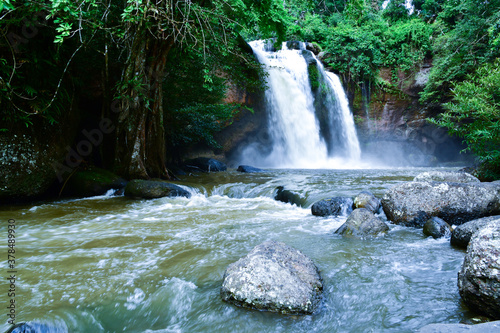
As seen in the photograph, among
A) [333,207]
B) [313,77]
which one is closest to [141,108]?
[333,207]

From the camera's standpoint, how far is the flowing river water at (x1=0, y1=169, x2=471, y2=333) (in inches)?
88.8

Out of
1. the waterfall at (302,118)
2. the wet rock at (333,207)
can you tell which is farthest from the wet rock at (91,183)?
the waterfall at (302,118)

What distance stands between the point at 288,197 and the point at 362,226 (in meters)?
2.94

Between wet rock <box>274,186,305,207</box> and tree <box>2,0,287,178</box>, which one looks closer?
wet rock <box>274,186,305,207</box>

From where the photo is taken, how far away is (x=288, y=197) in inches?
278

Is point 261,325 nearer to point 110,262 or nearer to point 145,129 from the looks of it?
point 110,262

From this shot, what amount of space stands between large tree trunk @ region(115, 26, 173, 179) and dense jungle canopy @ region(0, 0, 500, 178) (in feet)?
0.09

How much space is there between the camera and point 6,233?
4.32 meters

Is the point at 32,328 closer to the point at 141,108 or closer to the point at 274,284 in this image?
the point at 274,284

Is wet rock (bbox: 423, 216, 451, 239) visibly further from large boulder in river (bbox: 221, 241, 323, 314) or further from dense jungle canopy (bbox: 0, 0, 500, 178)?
dense jungle canopy (bbox: 0, 0, 500, 178)

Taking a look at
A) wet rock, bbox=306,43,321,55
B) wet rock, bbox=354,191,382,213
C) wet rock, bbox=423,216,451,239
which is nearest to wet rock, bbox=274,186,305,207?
wet rock, bbox=354,191,382,213

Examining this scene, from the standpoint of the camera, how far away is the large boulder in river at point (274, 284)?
2.31 metres

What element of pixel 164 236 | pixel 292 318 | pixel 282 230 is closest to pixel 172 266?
pixel 164 236

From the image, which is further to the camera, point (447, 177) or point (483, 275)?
point (447, 177)
